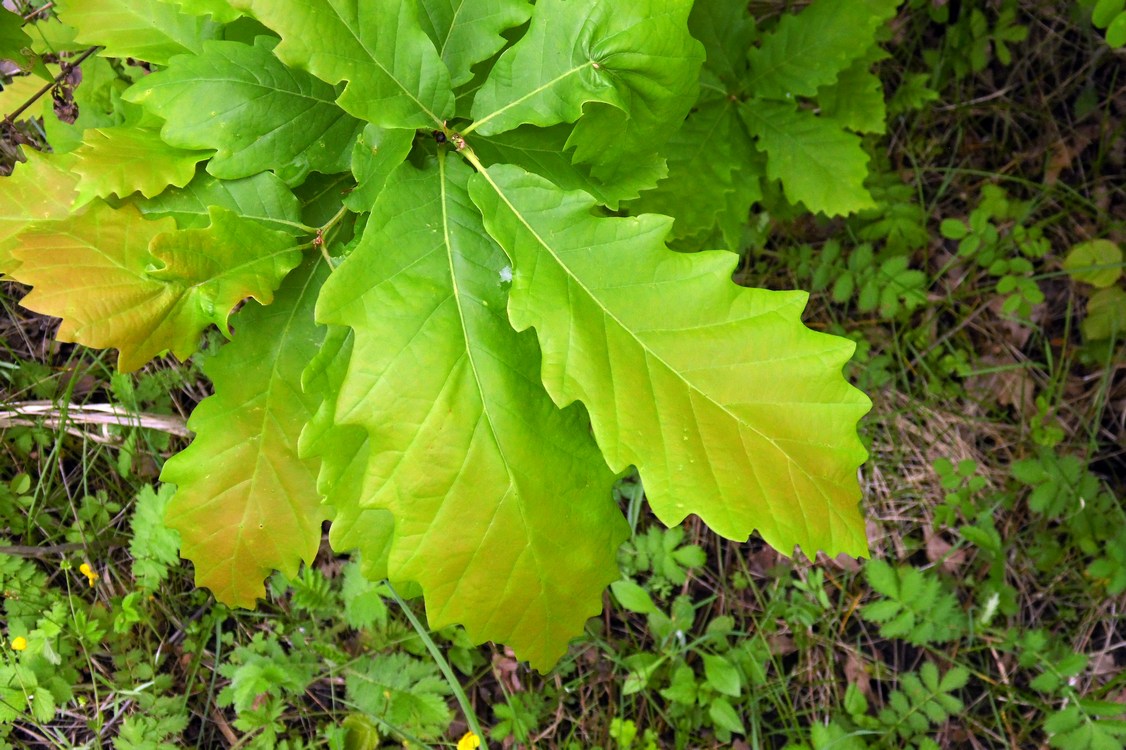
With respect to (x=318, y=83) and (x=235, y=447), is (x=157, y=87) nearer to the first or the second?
(x=318, y=83)

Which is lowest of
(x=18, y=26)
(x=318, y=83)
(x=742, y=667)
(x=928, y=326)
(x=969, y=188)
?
(x=742, y=667)

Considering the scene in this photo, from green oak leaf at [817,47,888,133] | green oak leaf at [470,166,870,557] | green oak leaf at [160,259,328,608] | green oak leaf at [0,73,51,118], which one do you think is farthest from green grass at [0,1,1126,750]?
Result: green oak leaf at [470,166,870,557]

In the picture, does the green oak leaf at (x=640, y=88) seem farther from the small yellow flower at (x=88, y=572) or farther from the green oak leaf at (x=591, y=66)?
the small yellow flower at (x=88, y=572)

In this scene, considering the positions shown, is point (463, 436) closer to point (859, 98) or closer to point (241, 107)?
point (241, 107)

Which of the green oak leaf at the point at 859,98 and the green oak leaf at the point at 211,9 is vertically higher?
the green oak leaf at the point at 211,9

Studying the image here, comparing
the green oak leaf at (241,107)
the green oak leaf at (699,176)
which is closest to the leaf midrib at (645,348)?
the green oak leaf at (241,107)

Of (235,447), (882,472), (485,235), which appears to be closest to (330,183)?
(485,235)

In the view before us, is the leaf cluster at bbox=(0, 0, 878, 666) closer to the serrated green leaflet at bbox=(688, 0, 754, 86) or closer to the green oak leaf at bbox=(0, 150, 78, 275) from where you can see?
the green oak leaf at bbox=(0, 150, 78, 275)
